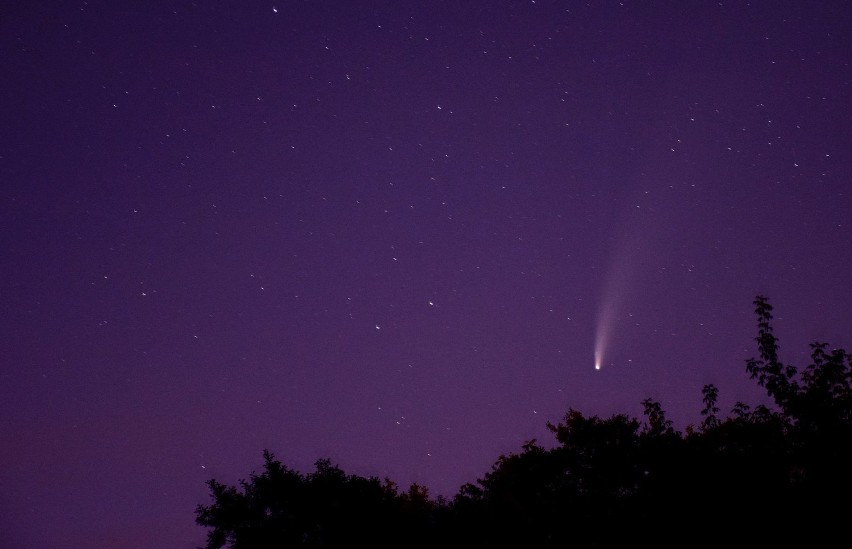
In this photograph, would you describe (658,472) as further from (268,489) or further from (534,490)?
(268,489)

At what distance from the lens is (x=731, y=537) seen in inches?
551

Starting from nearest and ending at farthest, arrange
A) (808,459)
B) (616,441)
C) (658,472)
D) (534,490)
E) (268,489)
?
1. (808,459)
2. (658,472)
3. (616,441)
4. (534,490)
5. (268,489)

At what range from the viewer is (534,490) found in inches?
915

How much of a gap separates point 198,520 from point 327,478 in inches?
223

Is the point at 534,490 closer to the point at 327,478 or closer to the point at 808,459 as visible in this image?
the point at 327,478

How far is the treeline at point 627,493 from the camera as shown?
12.4 m

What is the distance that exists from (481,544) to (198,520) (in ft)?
42.6

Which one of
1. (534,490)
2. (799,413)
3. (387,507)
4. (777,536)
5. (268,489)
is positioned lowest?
(777,536)

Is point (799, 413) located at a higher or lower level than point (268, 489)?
lower

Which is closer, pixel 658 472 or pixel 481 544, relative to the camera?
pixel 658 472

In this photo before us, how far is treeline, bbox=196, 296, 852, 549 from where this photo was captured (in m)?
12.4

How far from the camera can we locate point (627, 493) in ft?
63.9

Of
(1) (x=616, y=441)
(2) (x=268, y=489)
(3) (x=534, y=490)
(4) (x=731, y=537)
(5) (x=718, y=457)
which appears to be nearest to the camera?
(4) (x=731, y=537)

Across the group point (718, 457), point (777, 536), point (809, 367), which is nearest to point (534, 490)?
point (718, 457)
